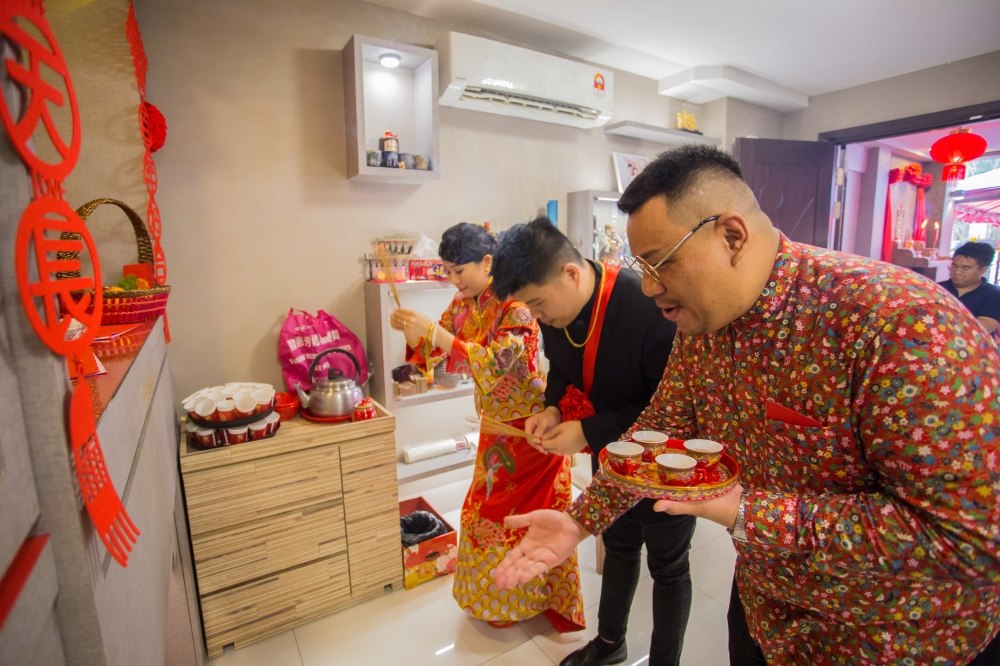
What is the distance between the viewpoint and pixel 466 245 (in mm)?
2053

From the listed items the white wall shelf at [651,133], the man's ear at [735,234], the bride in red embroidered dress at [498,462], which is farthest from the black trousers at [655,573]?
the white wall shelf at [651,133]

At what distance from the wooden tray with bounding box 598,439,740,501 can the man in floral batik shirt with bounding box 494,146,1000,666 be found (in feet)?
0.05

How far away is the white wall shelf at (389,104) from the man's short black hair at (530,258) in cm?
121

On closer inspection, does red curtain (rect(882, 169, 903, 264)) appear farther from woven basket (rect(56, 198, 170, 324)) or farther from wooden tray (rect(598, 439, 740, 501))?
woven basket (rect(56, 198, 170, 324))

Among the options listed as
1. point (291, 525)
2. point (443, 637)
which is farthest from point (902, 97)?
point (291, 525)

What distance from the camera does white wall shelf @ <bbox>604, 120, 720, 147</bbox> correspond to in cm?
345

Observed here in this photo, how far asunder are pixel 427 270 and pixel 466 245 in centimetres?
68

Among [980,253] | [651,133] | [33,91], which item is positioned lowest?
[980,253]

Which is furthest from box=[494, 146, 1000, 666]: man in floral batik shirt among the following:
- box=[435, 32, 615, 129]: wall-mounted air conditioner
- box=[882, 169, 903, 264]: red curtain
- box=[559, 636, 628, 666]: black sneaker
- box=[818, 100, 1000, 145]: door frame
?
box=[882, 169, 903, 264]: red curtain

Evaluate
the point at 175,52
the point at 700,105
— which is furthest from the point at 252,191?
the point at 700,105

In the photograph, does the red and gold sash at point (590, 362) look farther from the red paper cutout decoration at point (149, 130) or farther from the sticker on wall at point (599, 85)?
the sticker on wall at point (599, 85)

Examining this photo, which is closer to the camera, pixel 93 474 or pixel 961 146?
pixel 93 474

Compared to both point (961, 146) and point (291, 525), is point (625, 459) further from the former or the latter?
point (961, 146)

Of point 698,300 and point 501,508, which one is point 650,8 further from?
point 501,508
